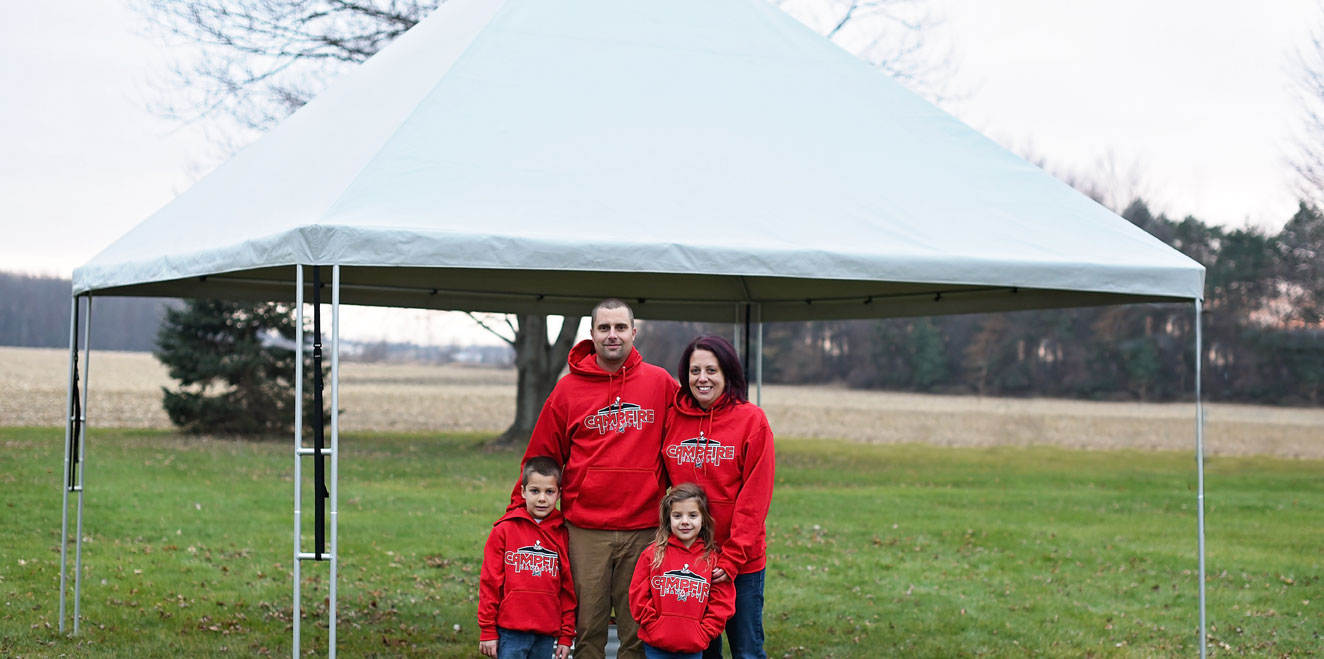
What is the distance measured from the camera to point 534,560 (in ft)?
13.7

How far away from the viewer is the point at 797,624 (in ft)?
23.3

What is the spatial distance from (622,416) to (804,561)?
226 inches

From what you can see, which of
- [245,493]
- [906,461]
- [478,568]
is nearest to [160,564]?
[478,568]

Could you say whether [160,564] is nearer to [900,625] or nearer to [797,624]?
[797,624]

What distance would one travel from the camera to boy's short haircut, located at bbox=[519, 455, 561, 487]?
4.18m

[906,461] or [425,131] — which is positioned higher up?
[425,131]

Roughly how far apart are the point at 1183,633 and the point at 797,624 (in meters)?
2.26

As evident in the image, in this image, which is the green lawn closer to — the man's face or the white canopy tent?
the white canopy tent

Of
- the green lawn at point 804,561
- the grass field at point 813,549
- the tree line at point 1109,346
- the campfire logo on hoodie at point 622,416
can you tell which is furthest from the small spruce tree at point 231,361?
the campfire logo on hoodie at point 622,416

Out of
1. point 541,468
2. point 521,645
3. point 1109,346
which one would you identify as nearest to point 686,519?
point 541,468

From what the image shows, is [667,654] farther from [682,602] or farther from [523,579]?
[523,579]

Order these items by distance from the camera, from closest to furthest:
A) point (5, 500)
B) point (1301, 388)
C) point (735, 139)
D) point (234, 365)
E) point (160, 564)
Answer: point (735, 139) → point (160, 564) → point (5, 500) → point (234, 365) → point (1301, 388)

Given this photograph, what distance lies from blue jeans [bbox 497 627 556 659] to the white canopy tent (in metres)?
0.58

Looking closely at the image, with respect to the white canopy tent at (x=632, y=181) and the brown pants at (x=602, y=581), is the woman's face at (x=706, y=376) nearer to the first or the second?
the white canopy tent at (x=632, y=181)
